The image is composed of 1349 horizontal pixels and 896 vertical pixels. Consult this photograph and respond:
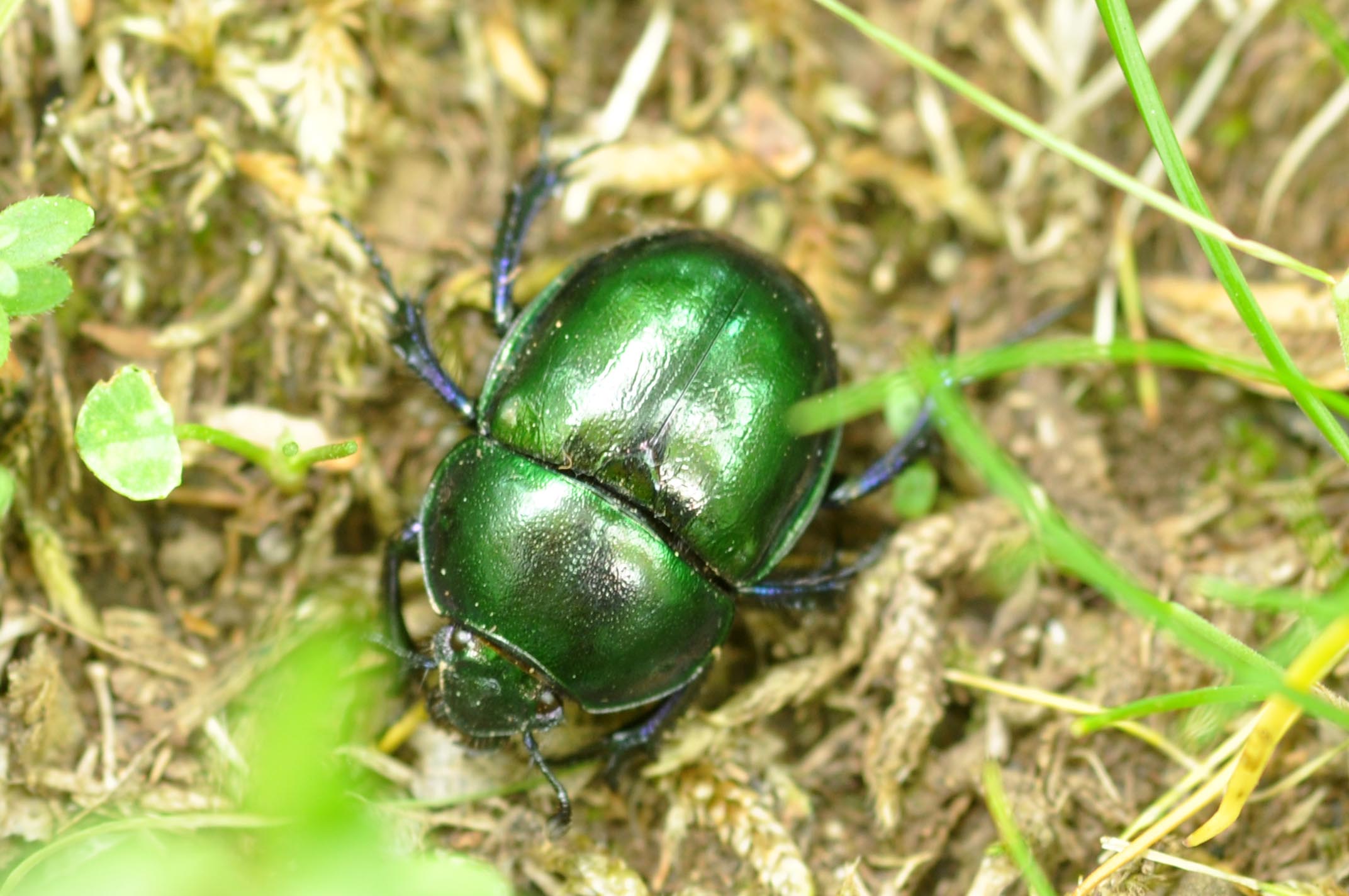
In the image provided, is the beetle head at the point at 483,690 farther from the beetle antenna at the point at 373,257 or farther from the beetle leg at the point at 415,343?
the beetle antenna at the point at 373,257

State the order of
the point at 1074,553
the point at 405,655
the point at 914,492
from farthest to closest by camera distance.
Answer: the point at 914,492
the point at 405,655
the point at 1074,553

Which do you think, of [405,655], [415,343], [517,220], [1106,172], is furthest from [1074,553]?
[517,220]

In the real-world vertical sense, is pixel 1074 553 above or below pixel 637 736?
above

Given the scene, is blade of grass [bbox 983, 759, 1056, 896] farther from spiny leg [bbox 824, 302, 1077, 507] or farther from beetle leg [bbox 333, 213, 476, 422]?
beetle leg [bbox 333, 213, 476, 422]

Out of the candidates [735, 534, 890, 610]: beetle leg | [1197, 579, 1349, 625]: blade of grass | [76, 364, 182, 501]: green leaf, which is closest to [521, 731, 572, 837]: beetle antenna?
[735, 534, 890, 610]: beetle leg

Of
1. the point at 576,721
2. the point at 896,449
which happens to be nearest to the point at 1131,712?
the point at 896,449

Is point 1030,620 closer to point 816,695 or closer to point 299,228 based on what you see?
point 816,695

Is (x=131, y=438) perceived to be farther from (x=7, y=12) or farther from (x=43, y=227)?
(x=7, y=12)
